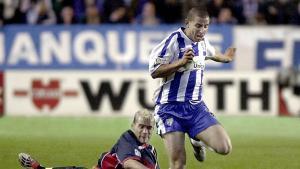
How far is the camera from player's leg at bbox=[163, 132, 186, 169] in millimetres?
9047

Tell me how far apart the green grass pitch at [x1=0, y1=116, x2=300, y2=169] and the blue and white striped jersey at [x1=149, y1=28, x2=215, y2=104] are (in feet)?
6.30

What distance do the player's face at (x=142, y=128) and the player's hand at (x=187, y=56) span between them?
71 cm

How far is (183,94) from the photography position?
9328 millimetres

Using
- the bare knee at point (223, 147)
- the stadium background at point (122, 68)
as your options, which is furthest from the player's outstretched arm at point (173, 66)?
the stadium background at point (122, 68)

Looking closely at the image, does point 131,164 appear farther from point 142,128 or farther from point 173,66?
point 173,66

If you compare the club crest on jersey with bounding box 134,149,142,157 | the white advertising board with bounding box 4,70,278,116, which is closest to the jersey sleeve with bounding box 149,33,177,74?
the club crest on jersey with bounding box 134,149,142,157

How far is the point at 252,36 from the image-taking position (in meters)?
17.5

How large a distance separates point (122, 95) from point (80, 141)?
3.69 metres

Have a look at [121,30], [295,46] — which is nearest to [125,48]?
[121,30]

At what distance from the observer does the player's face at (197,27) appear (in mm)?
9039

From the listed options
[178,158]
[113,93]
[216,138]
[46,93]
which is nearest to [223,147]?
[216,138]

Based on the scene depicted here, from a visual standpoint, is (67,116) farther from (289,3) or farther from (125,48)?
(289,3)

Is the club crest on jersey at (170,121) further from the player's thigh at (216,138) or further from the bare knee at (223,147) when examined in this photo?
the bare knee at (223,147)

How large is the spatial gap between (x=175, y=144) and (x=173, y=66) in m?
0.78
